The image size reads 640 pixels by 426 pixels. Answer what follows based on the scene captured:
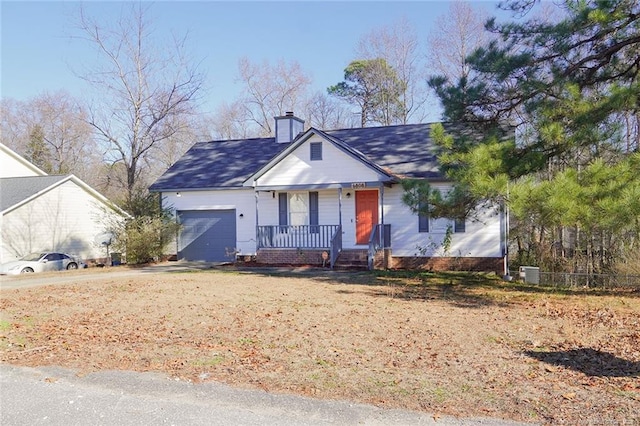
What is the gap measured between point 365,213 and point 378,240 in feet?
5.25

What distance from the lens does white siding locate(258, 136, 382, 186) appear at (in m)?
19.4

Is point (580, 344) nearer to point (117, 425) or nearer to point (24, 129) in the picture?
point (117, 425)

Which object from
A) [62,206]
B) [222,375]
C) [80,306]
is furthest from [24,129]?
[222,375]

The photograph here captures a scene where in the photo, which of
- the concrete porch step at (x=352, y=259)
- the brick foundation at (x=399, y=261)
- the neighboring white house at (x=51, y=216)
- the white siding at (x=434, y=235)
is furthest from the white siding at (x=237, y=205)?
the white siding at (x=434, y=235)

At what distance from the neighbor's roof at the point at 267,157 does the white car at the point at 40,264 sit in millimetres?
4996

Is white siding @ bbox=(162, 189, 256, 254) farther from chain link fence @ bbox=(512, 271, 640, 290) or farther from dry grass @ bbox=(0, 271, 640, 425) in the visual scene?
chain link fence @ bbox=(512, 271, 640, 290)

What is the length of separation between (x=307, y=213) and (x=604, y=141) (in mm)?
11782

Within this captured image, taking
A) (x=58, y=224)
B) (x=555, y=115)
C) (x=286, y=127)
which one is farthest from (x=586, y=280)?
(x=58, y=224)

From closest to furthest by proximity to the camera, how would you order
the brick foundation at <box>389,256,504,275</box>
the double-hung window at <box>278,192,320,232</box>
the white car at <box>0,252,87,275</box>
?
1. the brick foundation at <box>389,256,504,275</box>
2. the double-hung window at <box>278,192,320,232</box>
3. the white car at <box>0,252,87,275</box>

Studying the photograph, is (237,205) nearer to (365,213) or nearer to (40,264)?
(365,213)

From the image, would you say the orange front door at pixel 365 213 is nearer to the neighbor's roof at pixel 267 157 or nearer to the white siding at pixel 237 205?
the neighbor's roof at pixel 267 157

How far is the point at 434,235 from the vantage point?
1936cm

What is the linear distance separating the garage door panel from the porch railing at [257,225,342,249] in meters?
2.35

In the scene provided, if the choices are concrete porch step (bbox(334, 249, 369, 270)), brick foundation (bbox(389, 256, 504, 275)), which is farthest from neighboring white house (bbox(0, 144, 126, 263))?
brick foundation (bbox(389, 256, 504, 275))
